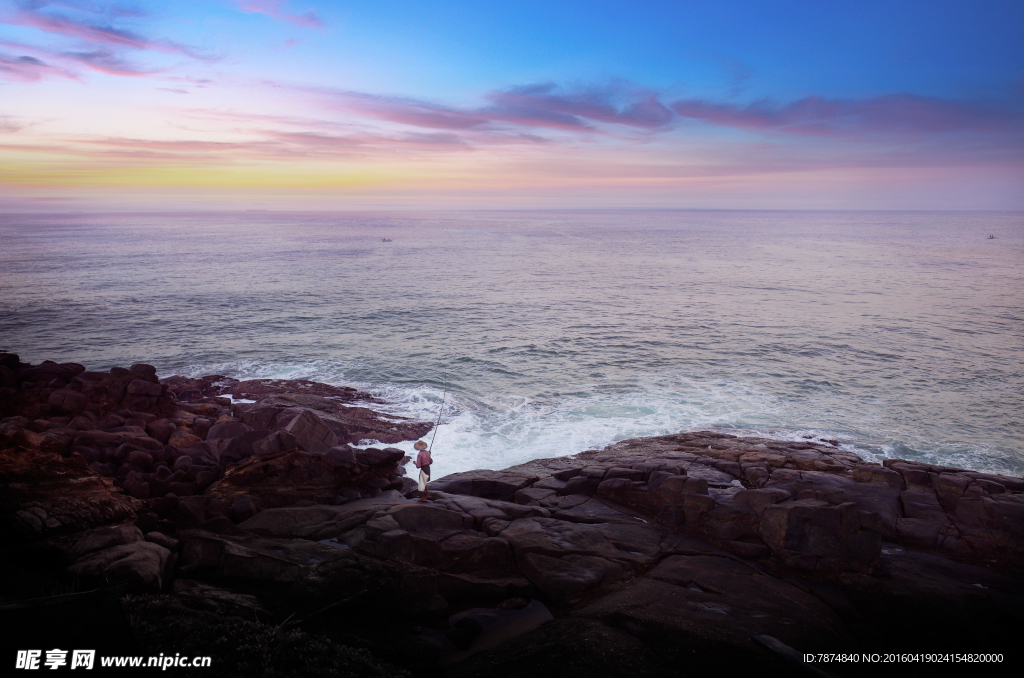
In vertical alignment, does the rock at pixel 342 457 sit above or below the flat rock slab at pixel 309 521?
above

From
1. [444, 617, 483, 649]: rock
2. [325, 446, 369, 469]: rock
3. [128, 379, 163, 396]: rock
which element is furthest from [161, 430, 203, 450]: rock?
[444, 617, 483, 649]: rock

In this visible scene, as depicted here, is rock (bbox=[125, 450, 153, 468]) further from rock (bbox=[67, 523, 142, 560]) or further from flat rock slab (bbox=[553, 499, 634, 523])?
flat rock slab (bbox=[553, 499, 634, 523])

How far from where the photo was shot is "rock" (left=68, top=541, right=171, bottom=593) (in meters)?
9.48

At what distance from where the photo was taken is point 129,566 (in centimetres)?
963

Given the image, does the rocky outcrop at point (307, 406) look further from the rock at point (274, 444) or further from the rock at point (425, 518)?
the rock at point (425, 518)

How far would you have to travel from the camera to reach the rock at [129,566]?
9.48m

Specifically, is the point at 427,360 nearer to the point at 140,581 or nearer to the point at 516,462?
the point at 516,462

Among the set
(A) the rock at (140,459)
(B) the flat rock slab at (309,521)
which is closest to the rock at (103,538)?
(B) the flat rock slab at (309,521)


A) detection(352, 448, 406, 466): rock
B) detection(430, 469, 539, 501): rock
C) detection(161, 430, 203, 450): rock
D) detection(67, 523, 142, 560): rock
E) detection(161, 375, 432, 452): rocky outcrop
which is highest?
detection(67, 523, 142, 560): rock

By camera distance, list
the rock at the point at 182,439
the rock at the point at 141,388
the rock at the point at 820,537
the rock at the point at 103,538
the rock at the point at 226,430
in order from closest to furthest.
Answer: the rock at the point at 103,538, the rock at the point at 820,537, the rock at the point at 182,439, the rock at the point at 226,430, the rock at the point at 141,388

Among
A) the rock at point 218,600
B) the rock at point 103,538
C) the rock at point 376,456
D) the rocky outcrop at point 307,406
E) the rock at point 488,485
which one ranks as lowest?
the rocky outcrop at point 307,406

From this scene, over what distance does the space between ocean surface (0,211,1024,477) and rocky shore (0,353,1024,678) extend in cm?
673

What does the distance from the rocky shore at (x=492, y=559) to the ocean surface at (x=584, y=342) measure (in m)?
6.73

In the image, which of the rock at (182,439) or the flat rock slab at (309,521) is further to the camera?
the rock at (182,439)
